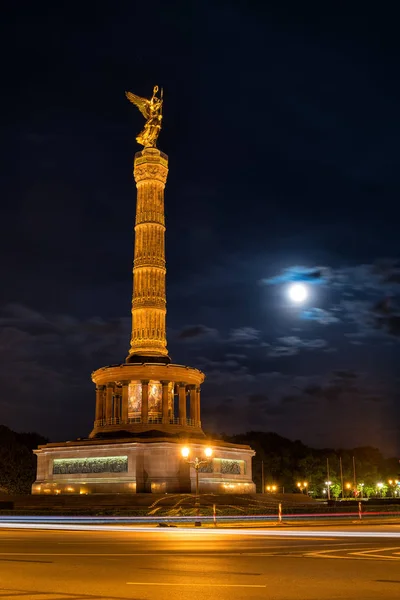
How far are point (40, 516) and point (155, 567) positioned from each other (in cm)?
2428

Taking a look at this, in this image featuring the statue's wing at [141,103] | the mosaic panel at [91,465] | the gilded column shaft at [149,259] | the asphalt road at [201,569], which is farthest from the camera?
the statue's wing at [141,103]

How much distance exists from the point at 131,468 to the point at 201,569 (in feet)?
109

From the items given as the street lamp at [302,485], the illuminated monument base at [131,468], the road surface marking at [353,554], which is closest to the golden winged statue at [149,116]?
the illuminated monument base at [131,468]

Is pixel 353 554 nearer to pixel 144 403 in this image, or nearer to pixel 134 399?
pixel 144 403

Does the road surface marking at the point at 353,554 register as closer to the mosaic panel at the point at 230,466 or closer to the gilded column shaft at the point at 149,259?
the mosaic panel at the point at 230,466

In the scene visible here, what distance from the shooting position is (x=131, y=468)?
43.1 metres

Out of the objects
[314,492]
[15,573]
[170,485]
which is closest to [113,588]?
[15,573]

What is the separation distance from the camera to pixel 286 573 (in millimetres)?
10172

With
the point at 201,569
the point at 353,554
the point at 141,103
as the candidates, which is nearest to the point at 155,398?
the point at 141,103

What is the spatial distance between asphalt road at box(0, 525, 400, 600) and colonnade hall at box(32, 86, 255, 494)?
26368 millimetres

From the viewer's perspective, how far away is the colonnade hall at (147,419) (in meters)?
43.3

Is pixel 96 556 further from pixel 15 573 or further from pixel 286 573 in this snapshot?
pixel 286 573

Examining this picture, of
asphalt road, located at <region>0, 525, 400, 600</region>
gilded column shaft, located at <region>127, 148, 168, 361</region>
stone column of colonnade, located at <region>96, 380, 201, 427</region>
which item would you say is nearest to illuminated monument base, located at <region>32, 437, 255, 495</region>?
stone column of colonnade, located at <region>96, 380, 201, 427</region>

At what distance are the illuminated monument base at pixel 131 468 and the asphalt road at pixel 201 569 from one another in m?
26.2
